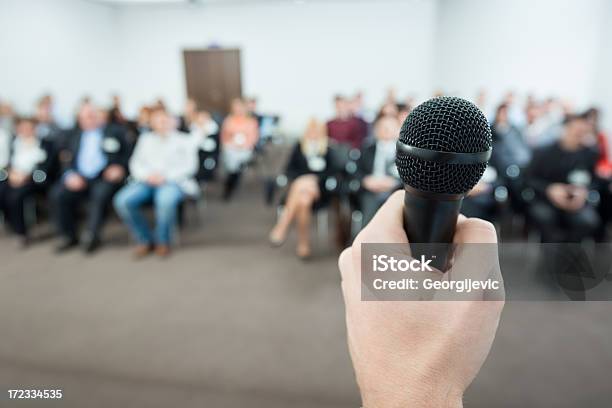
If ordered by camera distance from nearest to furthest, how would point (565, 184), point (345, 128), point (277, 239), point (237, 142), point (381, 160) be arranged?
point (565, 184)
point (381, 160)
point (277, 239)
point (345, 128)
point (237, 142)

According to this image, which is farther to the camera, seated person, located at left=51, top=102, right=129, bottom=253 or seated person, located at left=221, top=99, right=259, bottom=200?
seated person, located at left=221, top=99, right=259, bottom=200

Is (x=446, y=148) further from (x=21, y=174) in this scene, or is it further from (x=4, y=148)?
(x=4, y=148)

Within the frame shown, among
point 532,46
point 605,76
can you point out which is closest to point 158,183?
point 532,46

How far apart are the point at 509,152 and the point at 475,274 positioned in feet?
10.6

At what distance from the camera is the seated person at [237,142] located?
462 cm

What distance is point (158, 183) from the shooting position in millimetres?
3059

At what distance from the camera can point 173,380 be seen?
163 centimetres

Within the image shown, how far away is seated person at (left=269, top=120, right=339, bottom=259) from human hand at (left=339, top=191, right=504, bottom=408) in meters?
2.46

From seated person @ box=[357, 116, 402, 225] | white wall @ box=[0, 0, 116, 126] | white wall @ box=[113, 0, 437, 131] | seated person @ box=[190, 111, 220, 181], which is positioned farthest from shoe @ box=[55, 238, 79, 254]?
white wall @ box=[113, 0, 437, 131]

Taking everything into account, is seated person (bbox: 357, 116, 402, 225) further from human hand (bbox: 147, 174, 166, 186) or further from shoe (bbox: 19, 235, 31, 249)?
shoe (bbox: 19, 235, 31, 249)

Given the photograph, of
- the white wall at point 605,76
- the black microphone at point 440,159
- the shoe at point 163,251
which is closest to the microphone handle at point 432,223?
the black microphone at point 440,159

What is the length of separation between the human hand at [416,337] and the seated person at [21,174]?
139 inches

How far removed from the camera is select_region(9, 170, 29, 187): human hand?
10.7 ft

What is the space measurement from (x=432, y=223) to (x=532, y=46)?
16.2 feet
